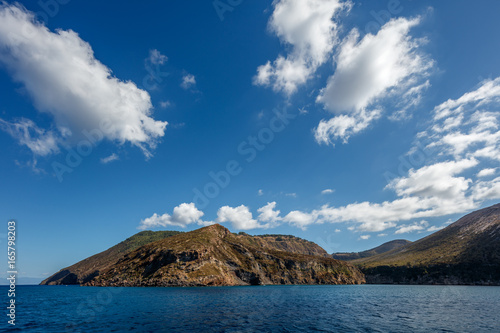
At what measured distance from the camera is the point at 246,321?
41.2m

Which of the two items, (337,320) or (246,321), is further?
(337,320)

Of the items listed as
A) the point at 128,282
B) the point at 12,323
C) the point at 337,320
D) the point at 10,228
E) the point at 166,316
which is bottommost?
the point at 128,282

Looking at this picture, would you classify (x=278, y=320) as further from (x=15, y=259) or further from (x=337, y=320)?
(x=15, y=259)

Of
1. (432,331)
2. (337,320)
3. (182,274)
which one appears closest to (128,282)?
(182,274)

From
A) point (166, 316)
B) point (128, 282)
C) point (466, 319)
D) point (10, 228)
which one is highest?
point (10, 228)

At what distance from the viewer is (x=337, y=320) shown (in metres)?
44.2

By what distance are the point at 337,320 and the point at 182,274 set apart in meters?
170

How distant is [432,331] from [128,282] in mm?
213462

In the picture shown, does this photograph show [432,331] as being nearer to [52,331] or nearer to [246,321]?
[246,321]

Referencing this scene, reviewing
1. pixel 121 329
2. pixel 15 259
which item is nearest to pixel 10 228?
pixel 15 259

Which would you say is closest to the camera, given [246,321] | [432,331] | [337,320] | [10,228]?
[10,228]

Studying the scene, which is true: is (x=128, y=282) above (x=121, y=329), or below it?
below

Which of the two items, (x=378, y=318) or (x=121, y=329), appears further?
(x=378, y=318)

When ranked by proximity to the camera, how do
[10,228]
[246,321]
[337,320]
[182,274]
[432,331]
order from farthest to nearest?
[182,274], [337,320], [246,321], [432,331], [10,228]
